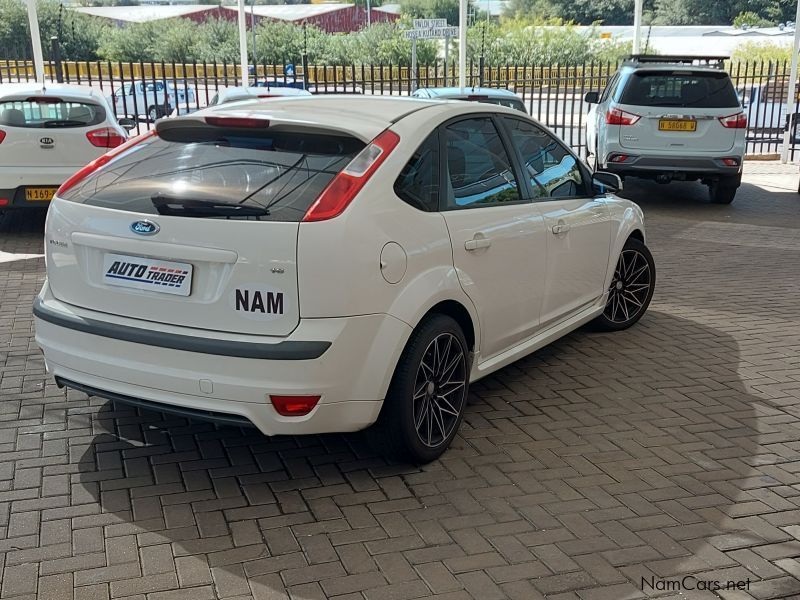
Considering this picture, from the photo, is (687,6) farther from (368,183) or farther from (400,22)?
(368,183)

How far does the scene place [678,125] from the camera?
1167 centimetres

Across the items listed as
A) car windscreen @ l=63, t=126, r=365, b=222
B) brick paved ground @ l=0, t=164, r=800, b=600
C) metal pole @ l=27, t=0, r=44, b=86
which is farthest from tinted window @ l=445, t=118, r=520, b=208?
metal pole @ l=27, t=0, r=44, b=86

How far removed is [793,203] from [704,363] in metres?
8.36

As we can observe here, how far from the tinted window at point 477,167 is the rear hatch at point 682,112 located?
292 inches

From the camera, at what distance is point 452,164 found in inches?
Answer: 175

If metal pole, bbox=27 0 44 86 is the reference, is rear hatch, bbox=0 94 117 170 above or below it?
below

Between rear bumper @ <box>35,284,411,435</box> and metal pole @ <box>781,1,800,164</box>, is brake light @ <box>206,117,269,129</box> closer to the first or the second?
rear bumper @ <box>35,284,411,435</box>

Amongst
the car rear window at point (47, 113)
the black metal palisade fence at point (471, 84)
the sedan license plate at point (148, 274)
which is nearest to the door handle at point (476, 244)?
the sedan license plate at point (148, 274)

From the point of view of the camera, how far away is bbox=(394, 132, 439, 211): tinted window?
4035 millimetres

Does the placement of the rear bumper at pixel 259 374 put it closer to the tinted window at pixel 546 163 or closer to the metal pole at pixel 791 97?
the tinted window at pixel 546 163

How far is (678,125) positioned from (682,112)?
0.57 ft

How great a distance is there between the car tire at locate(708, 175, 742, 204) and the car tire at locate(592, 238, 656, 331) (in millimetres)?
6507

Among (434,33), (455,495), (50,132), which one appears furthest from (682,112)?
(455,495)

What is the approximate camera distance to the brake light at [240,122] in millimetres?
4012
